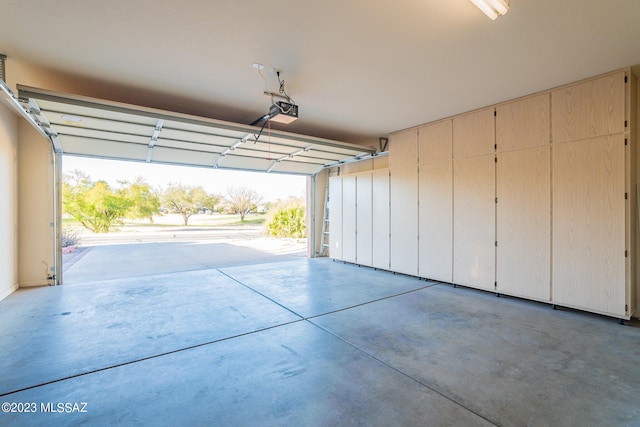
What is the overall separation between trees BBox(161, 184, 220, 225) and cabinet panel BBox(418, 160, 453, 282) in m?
26.0

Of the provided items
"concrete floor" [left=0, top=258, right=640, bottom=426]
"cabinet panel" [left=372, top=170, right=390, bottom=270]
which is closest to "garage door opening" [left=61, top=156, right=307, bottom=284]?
"cabinet panel" [left=372, top=170, right=390, bottom=270]

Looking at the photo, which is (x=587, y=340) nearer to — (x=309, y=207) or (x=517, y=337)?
(x=517, y=337)

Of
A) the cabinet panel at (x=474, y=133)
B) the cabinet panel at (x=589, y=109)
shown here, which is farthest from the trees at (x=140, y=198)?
the cabinet panel at (x=589, y=109)

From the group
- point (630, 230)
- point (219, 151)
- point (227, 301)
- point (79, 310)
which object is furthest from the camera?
point (219, 151)

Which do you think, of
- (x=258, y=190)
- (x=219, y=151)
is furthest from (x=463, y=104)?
(x=258, y=190)

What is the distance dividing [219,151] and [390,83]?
4.14 metres

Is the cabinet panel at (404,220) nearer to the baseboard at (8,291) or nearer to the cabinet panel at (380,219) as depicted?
the cabinet panel at (380,219)

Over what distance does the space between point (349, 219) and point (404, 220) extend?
1.89 m

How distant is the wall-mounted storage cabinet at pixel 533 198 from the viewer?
351 cm

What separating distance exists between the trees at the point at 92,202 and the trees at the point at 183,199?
26.8 ft

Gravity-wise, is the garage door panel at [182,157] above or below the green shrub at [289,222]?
above

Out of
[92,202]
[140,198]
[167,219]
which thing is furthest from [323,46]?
[167,219]

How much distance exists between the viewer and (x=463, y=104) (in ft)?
15.2

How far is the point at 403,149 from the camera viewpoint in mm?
6145
